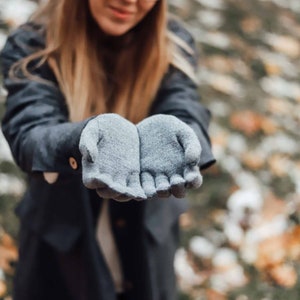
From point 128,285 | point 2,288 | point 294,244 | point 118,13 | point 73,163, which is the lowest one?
point 2,288

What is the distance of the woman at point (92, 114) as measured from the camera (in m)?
1.24

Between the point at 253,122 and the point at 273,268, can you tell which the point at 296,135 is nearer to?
the point at 253,122

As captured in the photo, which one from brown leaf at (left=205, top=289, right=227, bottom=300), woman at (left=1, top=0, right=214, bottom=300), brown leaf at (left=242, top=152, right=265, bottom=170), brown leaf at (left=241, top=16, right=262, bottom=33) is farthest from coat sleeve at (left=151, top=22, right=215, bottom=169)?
brown leaf at (left=241, top=16, right=262, bottom=33)

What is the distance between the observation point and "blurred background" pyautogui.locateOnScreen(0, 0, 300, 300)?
1.91 meters

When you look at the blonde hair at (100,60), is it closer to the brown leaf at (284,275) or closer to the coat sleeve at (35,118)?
the coat sleeve at (35,118)

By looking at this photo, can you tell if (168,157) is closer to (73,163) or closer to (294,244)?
(73,163)

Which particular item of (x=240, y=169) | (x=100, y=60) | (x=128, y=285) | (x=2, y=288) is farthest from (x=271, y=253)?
(x=100, y=60)

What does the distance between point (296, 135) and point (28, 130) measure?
1625mm

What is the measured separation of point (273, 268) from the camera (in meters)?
1.93

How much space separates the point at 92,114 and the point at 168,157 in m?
0.41

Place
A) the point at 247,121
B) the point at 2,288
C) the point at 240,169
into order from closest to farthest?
the point at 2,288 → the point at 240,169 → the point at 247,121

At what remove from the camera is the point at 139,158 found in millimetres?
993

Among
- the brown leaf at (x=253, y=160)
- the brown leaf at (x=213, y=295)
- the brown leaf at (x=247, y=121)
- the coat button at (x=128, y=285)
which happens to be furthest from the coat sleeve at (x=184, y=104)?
the brown leaf at (x=247, y=121)

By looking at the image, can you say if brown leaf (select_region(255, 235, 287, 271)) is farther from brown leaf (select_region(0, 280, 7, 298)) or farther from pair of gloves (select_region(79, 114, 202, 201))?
pair of gloves (select_region(79, 114, 202, 201))
